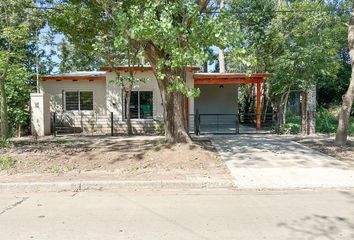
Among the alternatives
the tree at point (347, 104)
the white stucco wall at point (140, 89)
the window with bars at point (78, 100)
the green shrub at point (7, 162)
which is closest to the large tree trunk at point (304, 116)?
the tree at point (347, 104)

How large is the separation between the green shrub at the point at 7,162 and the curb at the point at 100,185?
5.38 feet

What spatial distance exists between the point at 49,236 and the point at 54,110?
15938mm

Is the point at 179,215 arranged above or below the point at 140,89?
below

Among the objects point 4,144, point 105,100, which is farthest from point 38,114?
point 4,144

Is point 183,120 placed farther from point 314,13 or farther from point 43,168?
point 314,13

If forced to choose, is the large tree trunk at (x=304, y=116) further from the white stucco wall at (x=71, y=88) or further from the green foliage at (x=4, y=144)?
the green foliage at (x=4, y=144)

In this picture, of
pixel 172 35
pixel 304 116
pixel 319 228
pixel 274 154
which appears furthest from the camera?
pixel 304 116

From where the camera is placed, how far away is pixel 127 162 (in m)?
9.67

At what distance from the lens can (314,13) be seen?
19312 millimetres

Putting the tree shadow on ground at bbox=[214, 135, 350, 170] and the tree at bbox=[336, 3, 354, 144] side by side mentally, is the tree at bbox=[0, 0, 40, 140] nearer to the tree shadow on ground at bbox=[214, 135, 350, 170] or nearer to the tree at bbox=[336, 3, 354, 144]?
the tree shadow on ground at bbox=[214, 135, 350, 170]

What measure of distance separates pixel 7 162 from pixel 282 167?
6.74m

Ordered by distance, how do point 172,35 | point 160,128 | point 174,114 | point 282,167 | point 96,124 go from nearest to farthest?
1. point 172,35
2. point 282,167
3. point 174,114
4. point 160,128
5. point 96,124

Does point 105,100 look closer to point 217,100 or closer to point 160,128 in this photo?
point 160,128

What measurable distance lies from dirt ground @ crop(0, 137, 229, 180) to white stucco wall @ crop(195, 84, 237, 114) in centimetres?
1135
